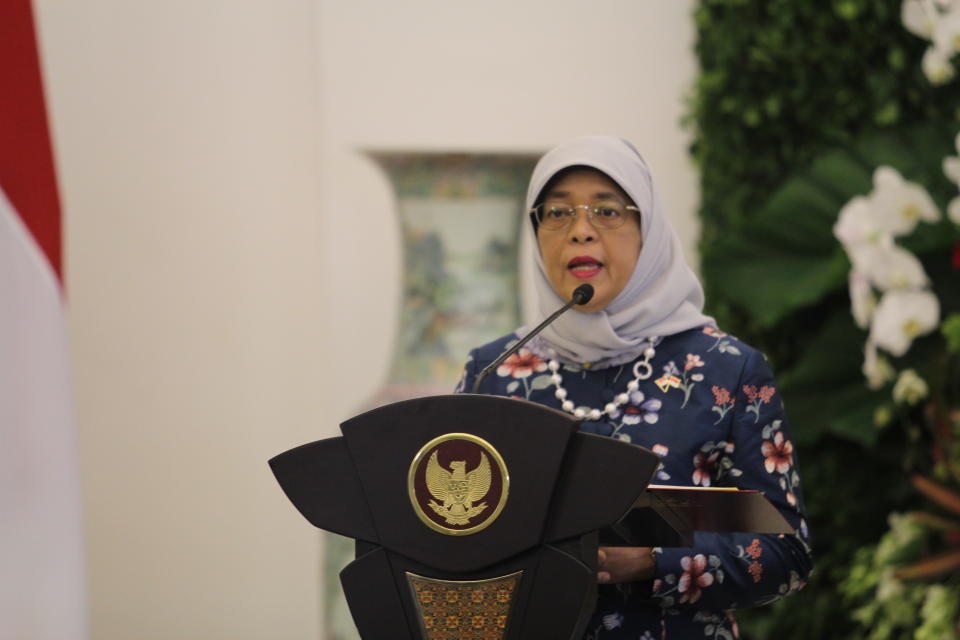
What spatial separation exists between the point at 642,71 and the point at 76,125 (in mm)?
1859

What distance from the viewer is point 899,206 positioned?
2.60 metres

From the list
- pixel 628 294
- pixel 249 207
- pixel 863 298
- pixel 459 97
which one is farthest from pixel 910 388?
pixel 249 207

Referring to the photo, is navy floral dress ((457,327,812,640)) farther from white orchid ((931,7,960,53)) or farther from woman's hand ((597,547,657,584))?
white orchid ((931,7,960,53))

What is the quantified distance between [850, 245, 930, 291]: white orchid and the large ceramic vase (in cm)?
125

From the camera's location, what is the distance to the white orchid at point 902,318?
8.46 ft

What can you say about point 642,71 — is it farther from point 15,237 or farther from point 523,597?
point 523,597

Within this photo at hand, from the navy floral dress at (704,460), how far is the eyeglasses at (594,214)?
0.17 metres

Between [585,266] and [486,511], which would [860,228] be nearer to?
[585,266]

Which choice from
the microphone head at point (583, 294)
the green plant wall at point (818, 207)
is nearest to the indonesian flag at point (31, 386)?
the microphone head at point (583, 294)

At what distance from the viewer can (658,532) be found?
3.94 ft

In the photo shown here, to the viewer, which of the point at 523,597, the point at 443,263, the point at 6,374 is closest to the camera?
the point at 523,597

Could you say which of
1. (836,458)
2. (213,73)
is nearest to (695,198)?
(836,458)

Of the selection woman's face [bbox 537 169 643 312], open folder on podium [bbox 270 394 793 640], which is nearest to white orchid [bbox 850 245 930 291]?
woman's face [bbox 537 169 643 312]

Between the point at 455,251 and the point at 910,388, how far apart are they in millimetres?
1471
